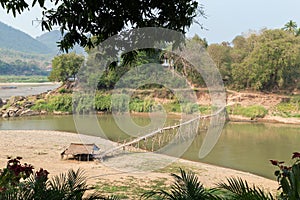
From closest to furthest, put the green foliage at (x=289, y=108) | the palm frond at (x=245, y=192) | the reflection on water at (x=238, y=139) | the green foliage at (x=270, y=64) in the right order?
the palm frond at (x=245, y=192) → the reflection on water at (x=238, y=139) → the green foliage at (x=289, y=108) → the green foliage at (x=270, y=64)

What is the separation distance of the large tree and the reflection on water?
10251 millimetres

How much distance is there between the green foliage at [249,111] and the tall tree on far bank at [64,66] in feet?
43.4

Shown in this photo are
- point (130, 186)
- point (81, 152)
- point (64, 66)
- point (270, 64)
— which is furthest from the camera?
point (64, 66)

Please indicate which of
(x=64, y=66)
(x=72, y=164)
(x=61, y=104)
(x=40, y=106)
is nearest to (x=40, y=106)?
(x=40, y=106)

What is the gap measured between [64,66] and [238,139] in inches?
721

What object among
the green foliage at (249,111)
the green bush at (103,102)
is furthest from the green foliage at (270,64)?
the green bush at (103,102)

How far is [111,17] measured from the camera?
280cm

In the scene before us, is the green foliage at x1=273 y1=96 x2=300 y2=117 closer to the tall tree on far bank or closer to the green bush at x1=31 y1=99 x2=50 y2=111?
the tall tree on far bank

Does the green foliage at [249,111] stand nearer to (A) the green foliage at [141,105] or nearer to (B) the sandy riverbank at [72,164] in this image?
(A) the green foliage at [141,105]

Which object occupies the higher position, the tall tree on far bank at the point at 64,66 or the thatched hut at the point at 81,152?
the tall tree on far bank at the point at 64,66

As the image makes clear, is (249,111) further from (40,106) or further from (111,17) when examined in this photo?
(111,17)

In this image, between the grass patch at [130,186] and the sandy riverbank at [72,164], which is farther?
the sandy riverbank at [72,164]

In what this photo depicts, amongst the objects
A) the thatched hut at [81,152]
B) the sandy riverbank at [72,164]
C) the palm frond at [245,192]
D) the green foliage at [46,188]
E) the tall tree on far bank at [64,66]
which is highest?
the tall tree on far bank at [64,66]

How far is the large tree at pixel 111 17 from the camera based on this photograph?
105 inches
